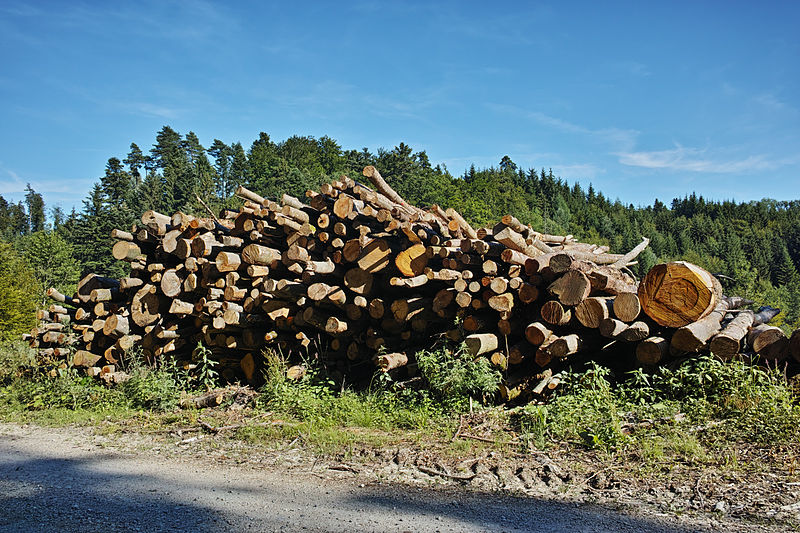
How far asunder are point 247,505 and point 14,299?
23.5m

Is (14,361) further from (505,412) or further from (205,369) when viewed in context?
(505,412)

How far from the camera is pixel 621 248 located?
75000mm

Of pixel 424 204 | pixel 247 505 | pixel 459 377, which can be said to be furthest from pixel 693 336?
pixel 424 204

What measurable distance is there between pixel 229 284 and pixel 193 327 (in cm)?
113

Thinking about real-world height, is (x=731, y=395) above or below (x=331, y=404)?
above

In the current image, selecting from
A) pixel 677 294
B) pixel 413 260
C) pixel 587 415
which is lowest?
pixel 587 415

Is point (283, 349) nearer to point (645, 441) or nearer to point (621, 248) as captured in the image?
point (645, 441)

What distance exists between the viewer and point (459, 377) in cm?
611

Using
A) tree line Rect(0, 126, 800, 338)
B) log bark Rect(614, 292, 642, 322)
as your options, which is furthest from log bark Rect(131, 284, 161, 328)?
tree line Rect(0, 126, 800, 338)

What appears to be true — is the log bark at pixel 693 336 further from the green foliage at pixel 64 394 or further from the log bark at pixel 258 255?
the green foliage at pixel 64 394

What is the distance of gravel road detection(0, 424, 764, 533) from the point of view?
3.45 metres

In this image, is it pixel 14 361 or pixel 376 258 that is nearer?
pixel 376 258

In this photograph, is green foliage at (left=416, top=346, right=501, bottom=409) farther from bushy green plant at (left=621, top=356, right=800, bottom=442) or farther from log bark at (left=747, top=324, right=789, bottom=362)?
log bark at (left=747, top=324, right=789, bottom=362)

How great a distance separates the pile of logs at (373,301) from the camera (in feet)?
19.2
